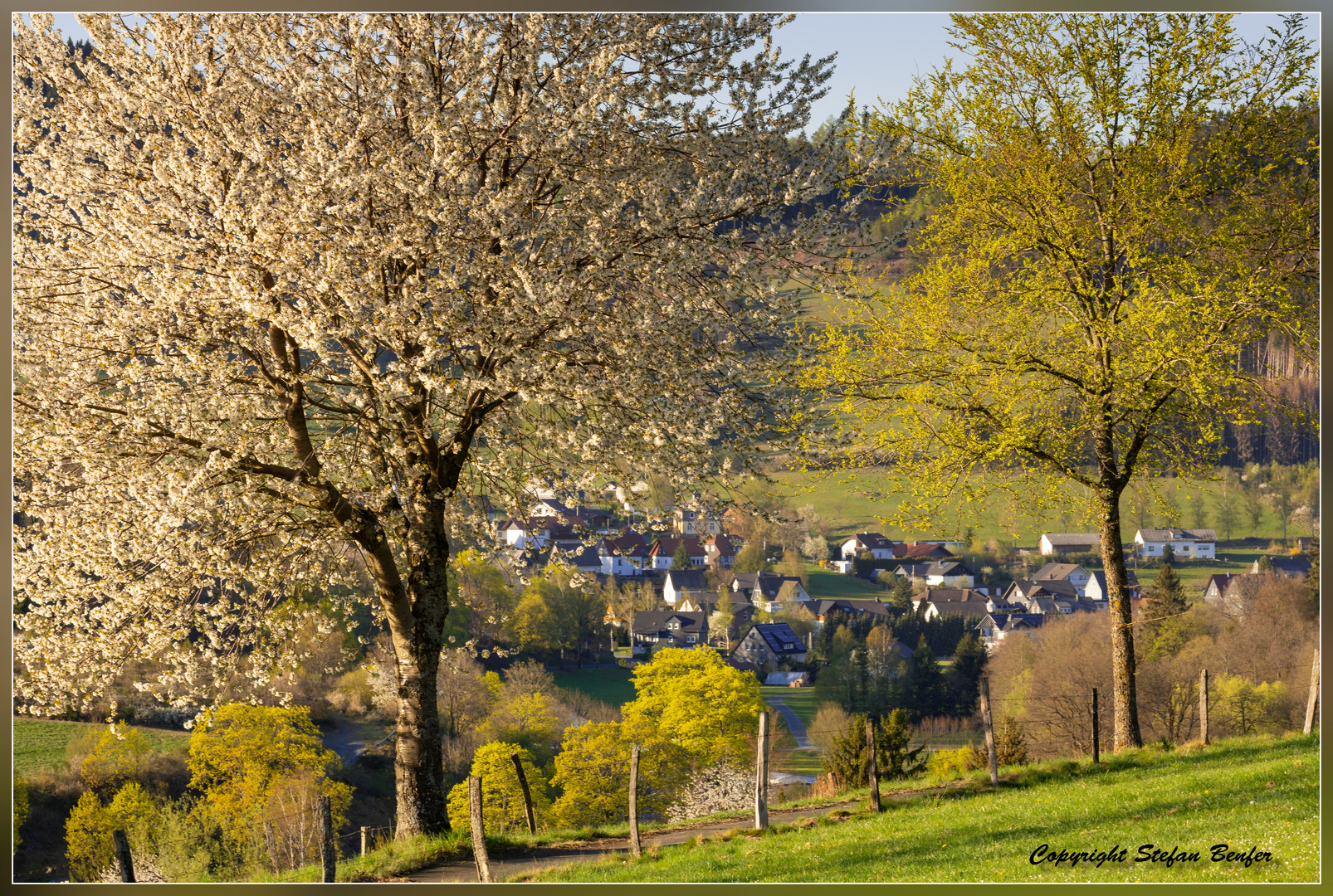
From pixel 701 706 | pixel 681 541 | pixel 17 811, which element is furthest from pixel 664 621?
pixel 17 811

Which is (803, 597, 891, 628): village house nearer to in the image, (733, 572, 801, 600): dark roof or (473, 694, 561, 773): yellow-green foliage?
(733, 572, 801, 600): dark roof

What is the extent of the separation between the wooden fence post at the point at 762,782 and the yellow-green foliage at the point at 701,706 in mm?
27065

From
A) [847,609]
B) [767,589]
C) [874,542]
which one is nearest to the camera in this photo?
[767,589]

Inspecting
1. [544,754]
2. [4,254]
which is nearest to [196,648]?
[4,254]

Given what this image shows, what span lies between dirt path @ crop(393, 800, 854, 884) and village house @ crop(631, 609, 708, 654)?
37.1 meters

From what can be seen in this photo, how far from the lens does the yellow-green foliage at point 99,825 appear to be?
29094 millimetres

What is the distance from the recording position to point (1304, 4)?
765 cm

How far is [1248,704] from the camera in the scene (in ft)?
140

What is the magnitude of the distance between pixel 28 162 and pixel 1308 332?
14784 millimetres

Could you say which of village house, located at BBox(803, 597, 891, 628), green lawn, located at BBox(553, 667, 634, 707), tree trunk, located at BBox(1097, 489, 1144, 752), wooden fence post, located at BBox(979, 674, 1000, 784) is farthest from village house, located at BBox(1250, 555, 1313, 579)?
wooden fence post, located at BBox(979, 674, 1000, 784)

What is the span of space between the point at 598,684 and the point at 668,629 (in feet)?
18.7

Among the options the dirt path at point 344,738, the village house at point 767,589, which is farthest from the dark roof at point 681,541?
the village house at point 767,589

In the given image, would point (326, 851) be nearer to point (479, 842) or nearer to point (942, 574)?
point (479, 842)

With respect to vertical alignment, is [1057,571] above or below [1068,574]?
above
